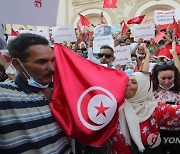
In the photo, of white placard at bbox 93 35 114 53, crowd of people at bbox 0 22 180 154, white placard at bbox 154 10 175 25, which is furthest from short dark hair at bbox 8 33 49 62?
white placard at bbox 154 10 175 25

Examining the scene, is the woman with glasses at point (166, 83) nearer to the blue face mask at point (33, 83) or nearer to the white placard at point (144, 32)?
the blue face mask at point (33, 83)

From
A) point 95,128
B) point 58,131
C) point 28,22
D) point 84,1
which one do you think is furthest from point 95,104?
point 84,1

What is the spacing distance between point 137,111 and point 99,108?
495mm

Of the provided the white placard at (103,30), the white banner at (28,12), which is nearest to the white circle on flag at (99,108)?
the white banner at (28,12)

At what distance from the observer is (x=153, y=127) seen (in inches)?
82.5

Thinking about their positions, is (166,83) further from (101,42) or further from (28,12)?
(101,42)

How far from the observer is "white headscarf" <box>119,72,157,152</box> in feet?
6.61

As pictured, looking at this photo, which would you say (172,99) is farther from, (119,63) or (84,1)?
(84,1)

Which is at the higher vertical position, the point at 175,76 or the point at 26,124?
the point at 175,76

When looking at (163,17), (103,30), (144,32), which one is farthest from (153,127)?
(163,17)

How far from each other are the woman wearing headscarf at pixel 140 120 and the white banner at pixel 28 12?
699mm

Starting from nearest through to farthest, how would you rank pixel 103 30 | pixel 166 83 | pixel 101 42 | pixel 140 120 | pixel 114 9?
pixel 140 120 < pixel 166 83 < pixel 101 42 < pixel 103 30 < pixel 114 9

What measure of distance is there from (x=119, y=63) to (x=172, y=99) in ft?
Answer: 7.00

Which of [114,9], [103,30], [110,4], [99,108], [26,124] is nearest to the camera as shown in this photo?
[26,124]
